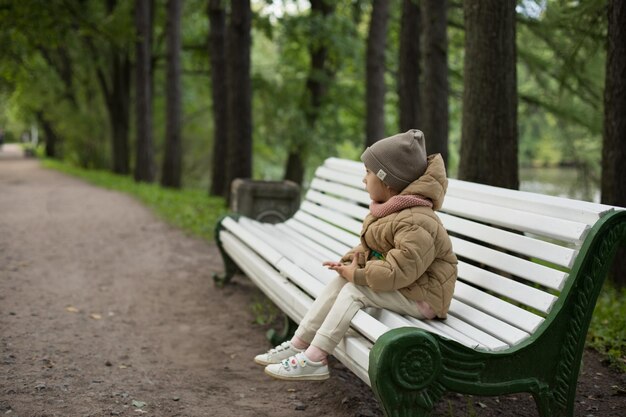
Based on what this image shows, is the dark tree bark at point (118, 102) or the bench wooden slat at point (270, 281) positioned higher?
the dark tree bark at point (118, 102)

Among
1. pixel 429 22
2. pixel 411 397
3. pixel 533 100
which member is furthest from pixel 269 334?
pixel 533 100

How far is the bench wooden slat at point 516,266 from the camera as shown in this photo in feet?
10.9

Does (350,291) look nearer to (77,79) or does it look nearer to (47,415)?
(47,415)

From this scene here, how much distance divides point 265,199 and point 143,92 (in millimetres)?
12803

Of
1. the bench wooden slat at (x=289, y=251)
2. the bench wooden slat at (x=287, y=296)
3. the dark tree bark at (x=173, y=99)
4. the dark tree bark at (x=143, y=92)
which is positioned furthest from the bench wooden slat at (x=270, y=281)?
the dark tree bark at (x=143, y=92)

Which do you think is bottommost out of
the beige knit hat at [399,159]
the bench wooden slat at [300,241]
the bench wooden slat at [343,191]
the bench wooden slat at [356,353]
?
the bench wooden slat at [356,353]

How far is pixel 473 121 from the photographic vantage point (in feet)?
19.0

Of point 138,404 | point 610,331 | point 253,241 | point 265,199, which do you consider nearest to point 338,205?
point 253,241

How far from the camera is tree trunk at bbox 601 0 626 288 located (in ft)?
19.6

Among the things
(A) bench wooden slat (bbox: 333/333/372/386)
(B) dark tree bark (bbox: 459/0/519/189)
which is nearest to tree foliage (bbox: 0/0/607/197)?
(B) dark tree bark (bbox: 459/0/519/189)

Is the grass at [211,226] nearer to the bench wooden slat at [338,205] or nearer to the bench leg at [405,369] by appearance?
the bench wooden slat at [338,205]

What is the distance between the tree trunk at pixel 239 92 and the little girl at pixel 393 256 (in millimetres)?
8434

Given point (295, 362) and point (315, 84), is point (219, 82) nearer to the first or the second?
point (315, 84)

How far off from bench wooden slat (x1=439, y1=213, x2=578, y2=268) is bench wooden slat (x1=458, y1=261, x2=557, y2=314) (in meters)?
0.16
